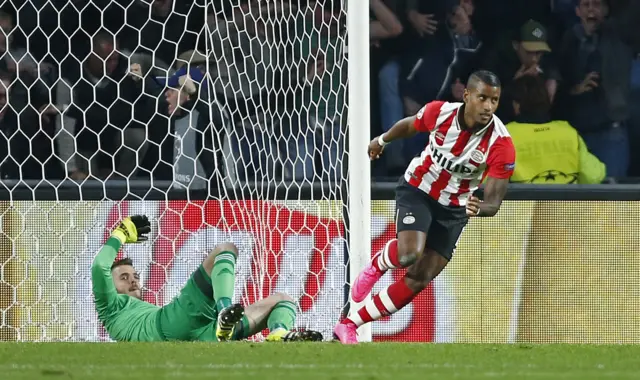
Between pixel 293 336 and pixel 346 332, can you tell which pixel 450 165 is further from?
pixel 293 336

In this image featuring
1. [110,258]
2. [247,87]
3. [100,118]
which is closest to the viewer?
[110,258]

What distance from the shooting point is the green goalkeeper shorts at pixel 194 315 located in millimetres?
8000

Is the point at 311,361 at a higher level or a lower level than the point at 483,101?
lower

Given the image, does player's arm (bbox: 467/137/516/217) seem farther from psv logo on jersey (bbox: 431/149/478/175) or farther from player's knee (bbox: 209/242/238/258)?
player's knee (bbox: 209/242/238/258)

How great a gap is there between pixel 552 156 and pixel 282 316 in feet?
7.67

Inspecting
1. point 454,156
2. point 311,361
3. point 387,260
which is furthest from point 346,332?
point 311,361

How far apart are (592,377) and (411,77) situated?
445cm

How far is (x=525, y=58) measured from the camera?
31.9 feet

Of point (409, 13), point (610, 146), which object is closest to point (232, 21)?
point (409, 13)

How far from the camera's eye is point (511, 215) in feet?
29.3

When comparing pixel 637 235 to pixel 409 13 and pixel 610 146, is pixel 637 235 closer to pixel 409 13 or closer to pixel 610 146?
pixel 610 146

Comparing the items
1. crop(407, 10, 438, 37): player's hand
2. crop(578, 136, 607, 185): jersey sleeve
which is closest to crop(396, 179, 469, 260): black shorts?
crop(578, 136, 607, 185): jersey sleeve

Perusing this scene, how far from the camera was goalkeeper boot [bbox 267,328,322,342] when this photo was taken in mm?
7672

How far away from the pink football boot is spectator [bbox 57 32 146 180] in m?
1.91
